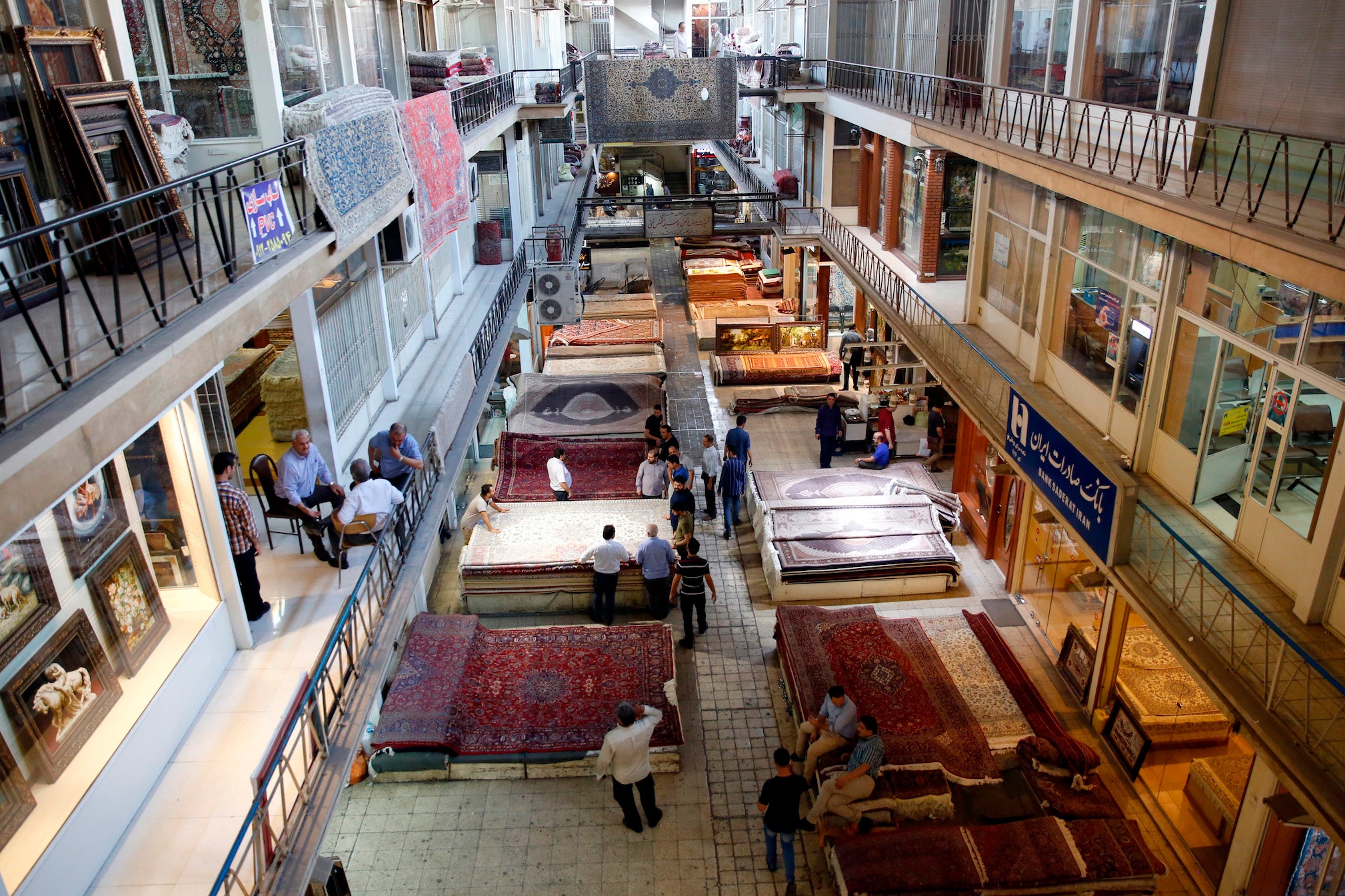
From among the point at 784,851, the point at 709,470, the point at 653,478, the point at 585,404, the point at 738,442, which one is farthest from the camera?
the point at 585,404

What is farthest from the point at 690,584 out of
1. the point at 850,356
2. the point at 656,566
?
the point at 850,356

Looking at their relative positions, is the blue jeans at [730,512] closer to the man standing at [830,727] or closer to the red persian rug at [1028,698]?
the red persian rug at [1028,698]

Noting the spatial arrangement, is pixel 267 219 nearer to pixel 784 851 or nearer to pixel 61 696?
pixel 61 696

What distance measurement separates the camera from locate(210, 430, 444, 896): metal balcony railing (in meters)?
4.48

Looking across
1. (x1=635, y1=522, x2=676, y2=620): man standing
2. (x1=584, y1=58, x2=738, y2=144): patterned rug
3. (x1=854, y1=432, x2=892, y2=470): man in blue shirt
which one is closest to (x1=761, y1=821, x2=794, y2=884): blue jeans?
(x1=635, y1=522, x2=676, y2=620): man standing

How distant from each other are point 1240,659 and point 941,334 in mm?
6570

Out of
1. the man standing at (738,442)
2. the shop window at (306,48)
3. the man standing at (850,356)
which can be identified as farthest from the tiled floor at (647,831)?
the man standing at (850,356)

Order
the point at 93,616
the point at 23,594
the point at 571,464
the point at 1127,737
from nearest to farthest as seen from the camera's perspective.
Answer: the point at 23,594 → the point at 93,616 → the point at 1127,737 → the point at 571,464

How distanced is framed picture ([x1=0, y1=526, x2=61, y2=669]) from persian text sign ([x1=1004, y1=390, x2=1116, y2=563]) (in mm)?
6681

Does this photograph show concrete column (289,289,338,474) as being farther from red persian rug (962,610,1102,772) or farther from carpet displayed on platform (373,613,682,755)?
red persian rug (962,610,1102,772)

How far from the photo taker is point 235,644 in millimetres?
6203

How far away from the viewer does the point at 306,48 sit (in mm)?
8539

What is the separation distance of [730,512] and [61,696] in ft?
29.4

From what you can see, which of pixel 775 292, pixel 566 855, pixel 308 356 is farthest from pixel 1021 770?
pixel 775 292
